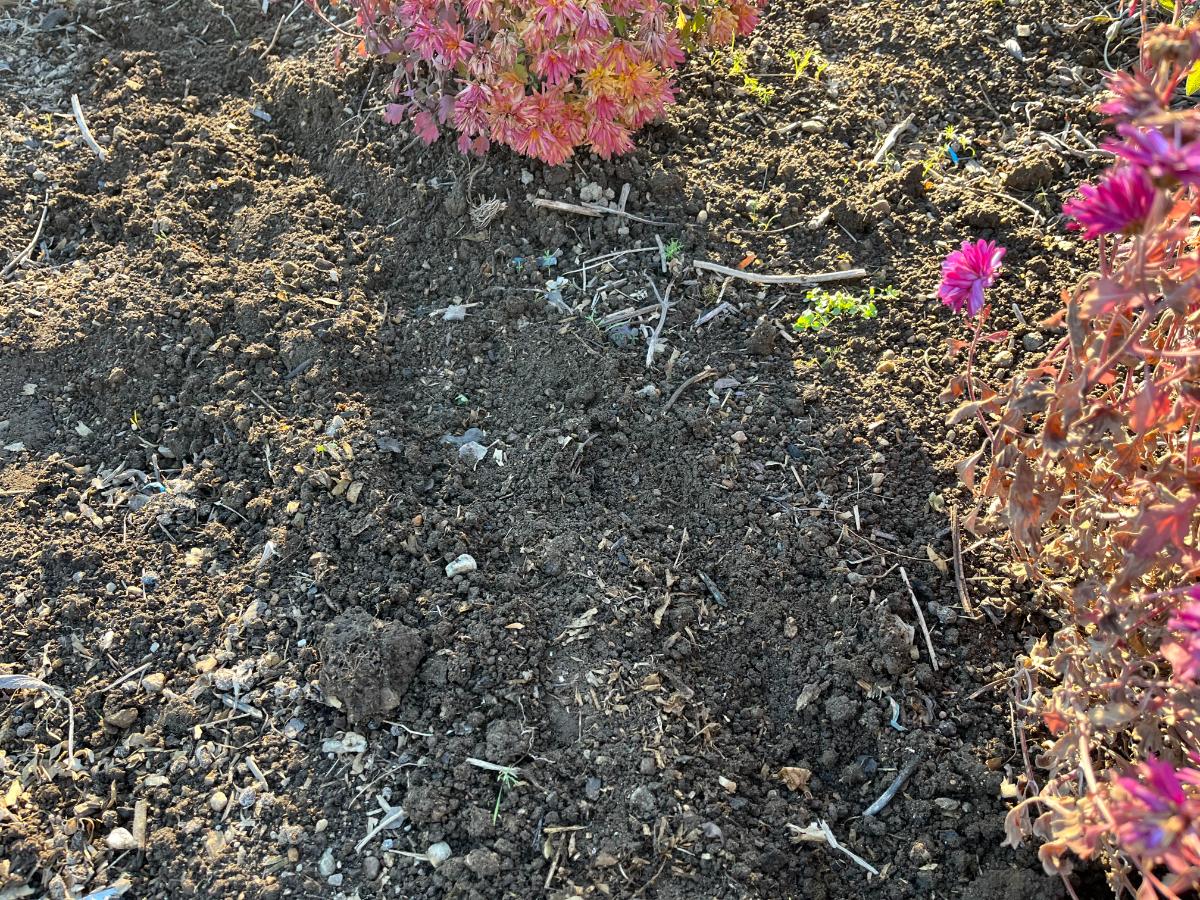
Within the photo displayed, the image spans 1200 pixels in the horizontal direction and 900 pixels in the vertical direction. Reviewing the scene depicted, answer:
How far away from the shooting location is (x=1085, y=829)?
1.54 metres

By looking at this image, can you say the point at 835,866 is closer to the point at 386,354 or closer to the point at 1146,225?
the point at 1146,225

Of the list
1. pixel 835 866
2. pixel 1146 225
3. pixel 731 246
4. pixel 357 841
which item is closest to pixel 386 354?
pixel 731 246

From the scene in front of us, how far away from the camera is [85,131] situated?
3438 mm

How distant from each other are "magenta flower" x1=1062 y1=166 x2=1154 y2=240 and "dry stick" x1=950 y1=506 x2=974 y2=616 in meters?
1.20

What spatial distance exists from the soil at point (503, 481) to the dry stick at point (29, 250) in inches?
0.9

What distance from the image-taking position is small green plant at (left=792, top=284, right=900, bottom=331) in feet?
9.46

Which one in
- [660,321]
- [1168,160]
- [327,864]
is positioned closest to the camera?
[1168,160]

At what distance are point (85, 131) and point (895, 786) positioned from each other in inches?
132

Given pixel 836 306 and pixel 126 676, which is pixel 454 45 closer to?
pixel 836 306

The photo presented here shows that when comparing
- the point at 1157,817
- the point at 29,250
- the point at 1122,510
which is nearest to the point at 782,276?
the point at 1122,510

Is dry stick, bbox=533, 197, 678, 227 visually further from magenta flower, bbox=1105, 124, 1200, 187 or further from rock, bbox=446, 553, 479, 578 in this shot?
magenta flower, bbox=1105, 124, 1200, 187

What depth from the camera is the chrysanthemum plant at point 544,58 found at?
2.67m

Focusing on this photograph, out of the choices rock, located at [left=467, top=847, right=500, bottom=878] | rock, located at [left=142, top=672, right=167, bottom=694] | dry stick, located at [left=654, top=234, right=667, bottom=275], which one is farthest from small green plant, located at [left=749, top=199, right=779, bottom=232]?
rock, located at [left=142, top=672, right=167, bottom=694]

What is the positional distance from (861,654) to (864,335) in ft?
3.26
